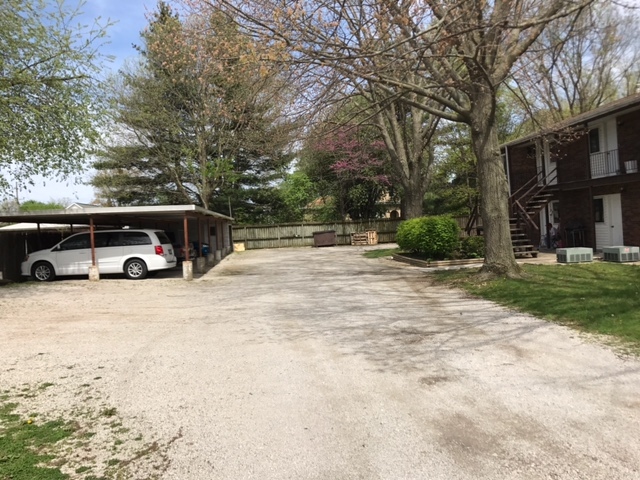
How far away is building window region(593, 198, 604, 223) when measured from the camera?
17.9 meters

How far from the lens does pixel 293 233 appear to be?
34.2 meters

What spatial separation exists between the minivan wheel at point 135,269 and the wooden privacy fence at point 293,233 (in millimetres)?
18130

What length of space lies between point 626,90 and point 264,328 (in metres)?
32.0

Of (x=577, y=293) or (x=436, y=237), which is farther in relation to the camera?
(x=436, y=237)

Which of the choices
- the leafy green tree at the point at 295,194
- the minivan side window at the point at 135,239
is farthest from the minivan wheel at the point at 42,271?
the leafy green tree at the point at 295,194

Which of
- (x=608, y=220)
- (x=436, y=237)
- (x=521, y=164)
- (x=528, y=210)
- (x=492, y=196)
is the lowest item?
(x=436, y=237)

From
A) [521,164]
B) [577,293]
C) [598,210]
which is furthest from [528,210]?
[577,293]

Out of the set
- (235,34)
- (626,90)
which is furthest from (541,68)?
(626,90)

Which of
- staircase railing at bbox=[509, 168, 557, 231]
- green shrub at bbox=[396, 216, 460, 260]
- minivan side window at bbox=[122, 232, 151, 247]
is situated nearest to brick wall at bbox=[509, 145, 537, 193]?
staircase railing at bbox=[509, 168, 557, 231]

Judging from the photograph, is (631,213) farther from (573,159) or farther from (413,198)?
(413,198)

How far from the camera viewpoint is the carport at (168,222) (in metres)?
14.8

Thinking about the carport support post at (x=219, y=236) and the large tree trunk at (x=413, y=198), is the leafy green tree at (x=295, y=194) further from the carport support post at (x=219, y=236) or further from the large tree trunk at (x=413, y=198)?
the large tree trunk at (x=413, y=198)

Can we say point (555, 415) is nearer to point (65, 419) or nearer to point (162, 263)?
point (65, 419)

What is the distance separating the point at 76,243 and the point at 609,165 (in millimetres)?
19261
